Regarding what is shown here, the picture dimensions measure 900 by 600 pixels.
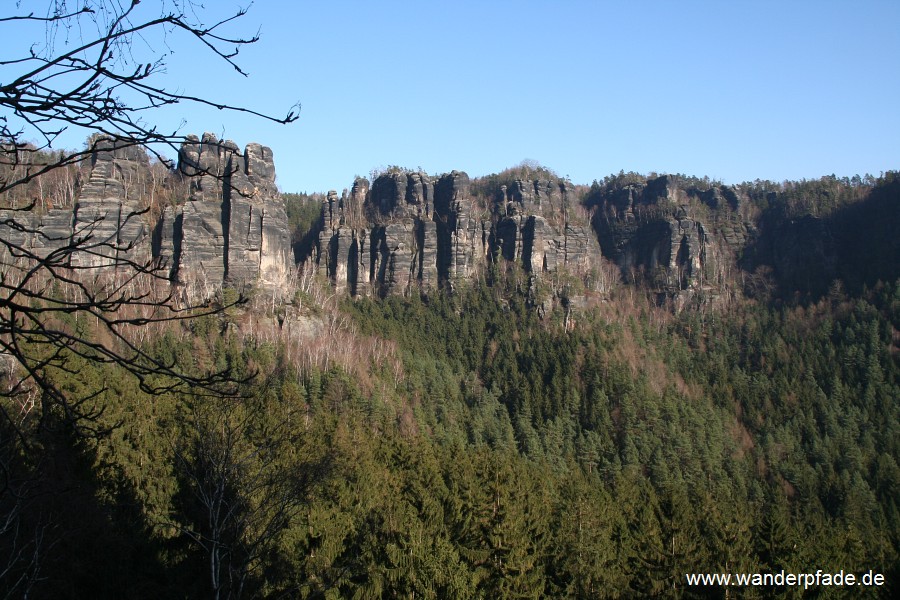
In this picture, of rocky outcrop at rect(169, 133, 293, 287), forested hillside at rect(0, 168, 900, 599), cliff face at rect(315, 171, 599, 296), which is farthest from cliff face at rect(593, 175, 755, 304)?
rocky outcrop at rect(169, 133, 293, 287)

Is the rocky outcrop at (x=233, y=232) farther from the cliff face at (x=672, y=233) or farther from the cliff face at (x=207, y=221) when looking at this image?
the cliff face at (x=672, y=233)

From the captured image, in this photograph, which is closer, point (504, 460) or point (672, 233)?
point (504, 460)

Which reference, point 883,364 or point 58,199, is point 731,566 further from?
point 58,199

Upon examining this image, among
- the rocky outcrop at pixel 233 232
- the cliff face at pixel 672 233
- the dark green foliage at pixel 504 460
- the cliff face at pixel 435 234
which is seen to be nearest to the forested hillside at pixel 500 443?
the dark green foliage at pixel 504 460

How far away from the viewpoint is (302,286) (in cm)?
8181

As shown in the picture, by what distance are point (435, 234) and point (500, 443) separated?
4907cm

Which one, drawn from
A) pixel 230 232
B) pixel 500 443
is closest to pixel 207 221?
pixel 230 232

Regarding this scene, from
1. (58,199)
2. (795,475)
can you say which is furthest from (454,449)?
(58,199)

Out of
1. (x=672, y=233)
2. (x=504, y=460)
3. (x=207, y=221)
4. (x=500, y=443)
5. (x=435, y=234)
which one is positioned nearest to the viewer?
(x=504, y=460)

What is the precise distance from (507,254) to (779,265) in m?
42.2

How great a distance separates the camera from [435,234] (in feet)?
312

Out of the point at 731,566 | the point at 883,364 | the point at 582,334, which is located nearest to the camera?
the point at 731,566

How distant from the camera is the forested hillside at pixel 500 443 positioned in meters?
15.7

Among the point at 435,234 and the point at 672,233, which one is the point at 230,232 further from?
the point at 672,233
